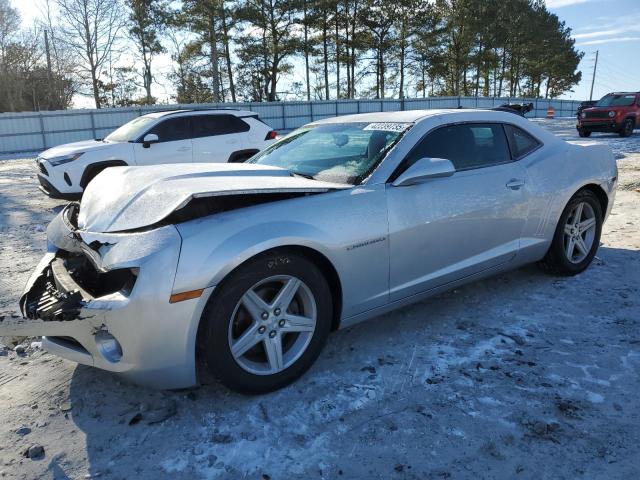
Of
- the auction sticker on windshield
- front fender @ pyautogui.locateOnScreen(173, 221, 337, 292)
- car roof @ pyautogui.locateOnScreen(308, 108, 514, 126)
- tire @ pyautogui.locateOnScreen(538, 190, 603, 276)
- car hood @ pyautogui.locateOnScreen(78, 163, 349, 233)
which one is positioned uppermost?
car roof @ pyautogui.locateOnScreen(308, 108, 514, 126)

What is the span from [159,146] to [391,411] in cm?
764

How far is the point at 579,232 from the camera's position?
4352 millimetres

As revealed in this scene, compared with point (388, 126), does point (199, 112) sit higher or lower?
higher

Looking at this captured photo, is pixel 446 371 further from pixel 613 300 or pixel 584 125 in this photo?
pixel 584 125

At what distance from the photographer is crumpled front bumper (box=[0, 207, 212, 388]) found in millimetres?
2260

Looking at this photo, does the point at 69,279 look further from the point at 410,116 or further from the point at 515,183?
the point at 515,183

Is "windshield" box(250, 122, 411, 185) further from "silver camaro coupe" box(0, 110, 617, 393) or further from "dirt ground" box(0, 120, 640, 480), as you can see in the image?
"dirt ground" box(0, 120, 640, 480)

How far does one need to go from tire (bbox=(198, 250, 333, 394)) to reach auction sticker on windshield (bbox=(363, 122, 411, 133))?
1.25 meters

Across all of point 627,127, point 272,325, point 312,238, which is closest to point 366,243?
point 312,238

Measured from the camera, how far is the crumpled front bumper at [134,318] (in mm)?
2260

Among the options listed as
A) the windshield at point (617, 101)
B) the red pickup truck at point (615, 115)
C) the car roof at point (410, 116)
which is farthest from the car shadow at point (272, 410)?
the windshield at point (617, 101)

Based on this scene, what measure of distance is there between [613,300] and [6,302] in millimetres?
4866

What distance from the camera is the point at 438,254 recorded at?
10.7ft

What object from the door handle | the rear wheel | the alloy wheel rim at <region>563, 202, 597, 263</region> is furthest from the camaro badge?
the rear wheel
